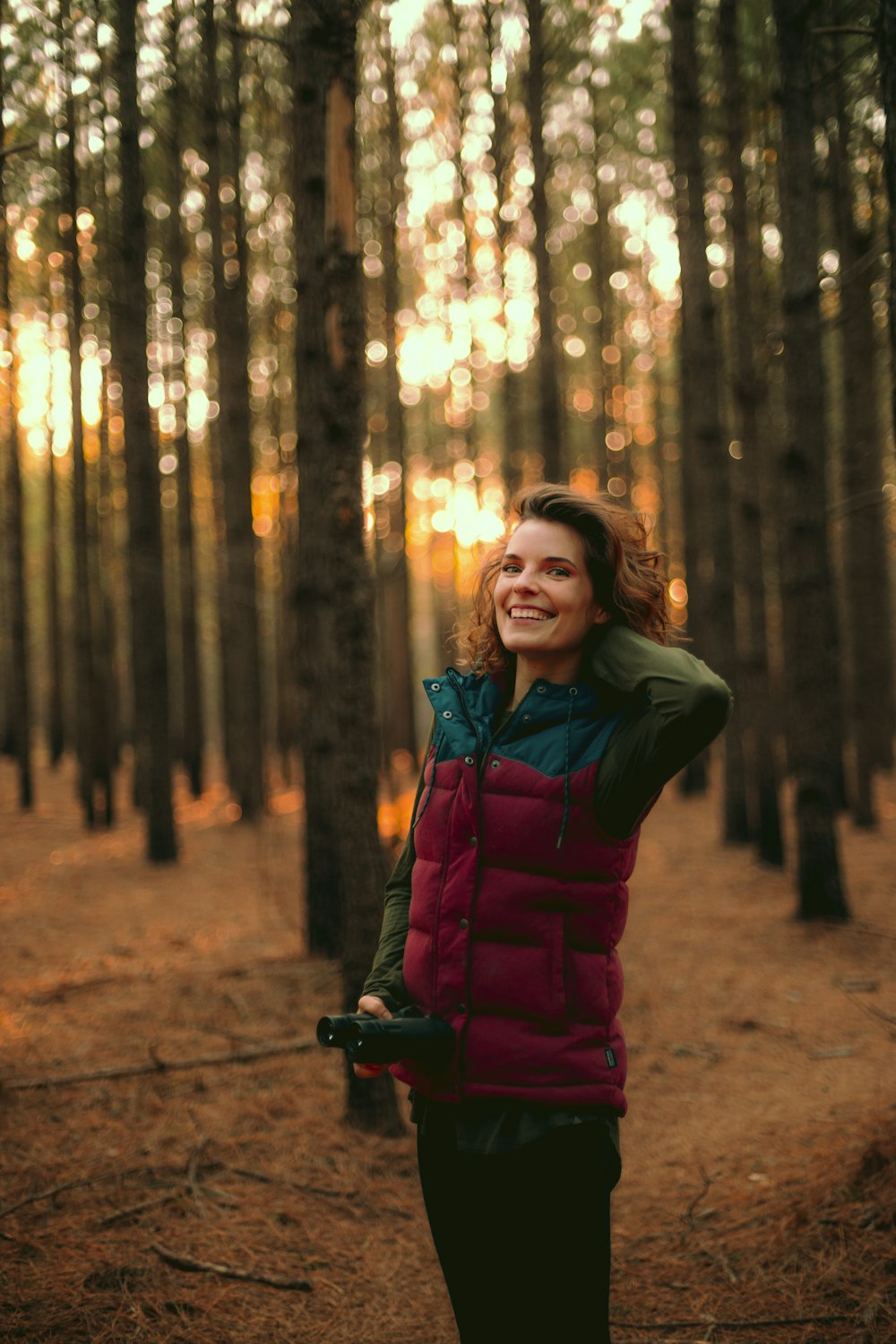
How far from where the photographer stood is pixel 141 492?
1102 cm

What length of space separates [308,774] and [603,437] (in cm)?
1274

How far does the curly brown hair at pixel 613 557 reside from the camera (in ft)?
6.84

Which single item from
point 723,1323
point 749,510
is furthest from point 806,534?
point 723,1323

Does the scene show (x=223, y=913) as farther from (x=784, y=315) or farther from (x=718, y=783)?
(x=718, y=783)

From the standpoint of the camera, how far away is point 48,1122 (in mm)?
4516

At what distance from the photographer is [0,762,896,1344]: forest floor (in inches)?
127

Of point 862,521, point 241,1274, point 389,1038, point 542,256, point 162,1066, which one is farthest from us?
point 862,521

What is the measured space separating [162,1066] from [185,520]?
11.2 metres

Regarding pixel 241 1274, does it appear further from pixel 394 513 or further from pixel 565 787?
pixel 394 513

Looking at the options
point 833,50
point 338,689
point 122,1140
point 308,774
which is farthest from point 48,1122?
point 833,50

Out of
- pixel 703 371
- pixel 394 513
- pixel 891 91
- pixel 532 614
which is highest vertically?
pixel 394 513

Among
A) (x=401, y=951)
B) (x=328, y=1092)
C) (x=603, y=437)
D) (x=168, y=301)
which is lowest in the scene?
(x=328, y=1092)

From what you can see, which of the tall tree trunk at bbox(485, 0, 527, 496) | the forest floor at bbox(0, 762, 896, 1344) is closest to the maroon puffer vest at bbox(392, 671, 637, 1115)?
the forest floor at bbox(0, 762, 896, 1344)

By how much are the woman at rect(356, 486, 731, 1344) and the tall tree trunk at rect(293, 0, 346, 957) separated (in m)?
2.57
